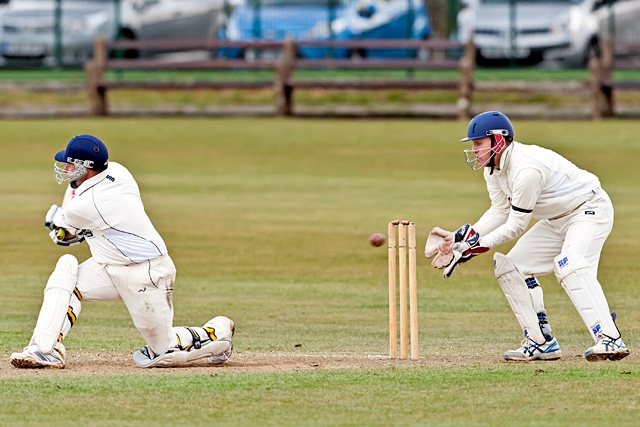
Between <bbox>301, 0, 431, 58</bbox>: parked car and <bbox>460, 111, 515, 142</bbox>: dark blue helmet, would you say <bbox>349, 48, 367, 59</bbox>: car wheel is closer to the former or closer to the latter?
<bbox>301, 0, 431, 58</bbox>: parked car

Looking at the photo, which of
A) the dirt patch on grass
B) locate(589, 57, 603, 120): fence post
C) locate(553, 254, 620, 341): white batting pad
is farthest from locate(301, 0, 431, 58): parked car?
locate(553, 254, 620, 341): white batting pad

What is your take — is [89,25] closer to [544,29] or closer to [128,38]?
[128,38]

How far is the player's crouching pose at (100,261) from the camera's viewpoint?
8.25 m

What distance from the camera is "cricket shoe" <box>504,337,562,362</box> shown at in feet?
29.0

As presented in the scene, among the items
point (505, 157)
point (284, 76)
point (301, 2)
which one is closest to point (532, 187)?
point (505, 157)

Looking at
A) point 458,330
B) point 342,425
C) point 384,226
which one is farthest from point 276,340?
point 384,226

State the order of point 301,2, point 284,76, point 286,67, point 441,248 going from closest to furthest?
1. point 441,248
2. point 286,67
3. point 284,76
4. point 301,2

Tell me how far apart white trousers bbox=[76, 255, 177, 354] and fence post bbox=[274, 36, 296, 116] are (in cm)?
1967

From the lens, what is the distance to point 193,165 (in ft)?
78.1

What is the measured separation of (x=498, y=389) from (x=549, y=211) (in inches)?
60.6

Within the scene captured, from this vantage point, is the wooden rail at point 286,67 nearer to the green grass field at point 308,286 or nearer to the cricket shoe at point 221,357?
the green grass field at point 308,286

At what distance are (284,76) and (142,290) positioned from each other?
→ 65.8 feet

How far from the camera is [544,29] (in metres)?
30.0

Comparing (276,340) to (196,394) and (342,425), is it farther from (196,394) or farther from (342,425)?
(342,425)
